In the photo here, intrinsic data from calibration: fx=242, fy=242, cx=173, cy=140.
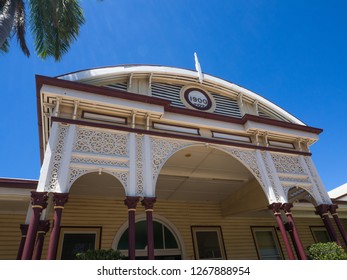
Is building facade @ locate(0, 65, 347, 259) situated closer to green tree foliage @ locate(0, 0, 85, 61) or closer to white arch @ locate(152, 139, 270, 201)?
white arch @ locate(152, 139, 270, 201)

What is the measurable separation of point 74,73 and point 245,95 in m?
6.51

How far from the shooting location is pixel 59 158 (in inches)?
226

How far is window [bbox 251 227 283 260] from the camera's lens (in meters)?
11.6

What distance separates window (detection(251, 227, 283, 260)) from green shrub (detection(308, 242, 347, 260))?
197 inches

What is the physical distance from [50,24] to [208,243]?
10.7 m

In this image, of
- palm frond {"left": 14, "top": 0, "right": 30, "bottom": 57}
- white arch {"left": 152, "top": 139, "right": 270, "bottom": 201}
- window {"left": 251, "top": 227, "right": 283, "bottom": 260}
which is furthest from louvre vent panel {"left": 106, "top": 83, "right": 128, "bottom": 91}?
window {"left": 251, "top": 227, "right": 283, "bottom": 260}

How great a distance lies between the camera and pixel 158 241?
10102 mm

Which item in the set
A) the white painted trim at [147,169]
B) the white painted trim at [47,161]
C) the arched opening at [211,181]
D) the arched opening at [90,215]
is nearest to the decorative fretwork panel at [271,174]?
the arched opening at [211,181]

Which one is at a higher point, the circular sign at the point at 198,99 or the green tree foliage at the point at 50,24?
the green tree foliage at the point at 50,24

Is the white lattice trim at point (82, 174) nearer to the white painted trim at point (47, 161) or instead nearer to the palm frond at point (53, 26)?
the white painted trim at point (47, 161)

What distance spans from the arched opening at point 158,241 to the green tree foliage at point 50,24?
23.4ft

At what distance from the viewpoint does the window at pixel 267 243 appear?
38.2 feet
